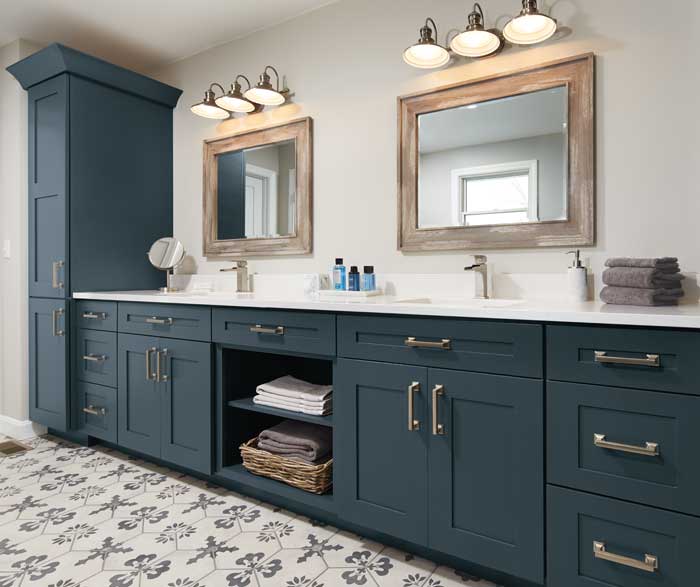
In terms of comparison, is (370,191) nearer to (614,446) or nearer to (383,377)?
(383,377)

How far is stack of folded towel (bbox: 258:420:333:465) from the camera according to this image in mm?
2031

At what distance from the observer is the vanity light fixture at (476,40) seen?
1.99 m

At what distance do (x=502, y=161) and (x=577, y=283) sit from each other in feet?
2.00

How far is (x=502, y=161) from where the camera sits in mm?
2094

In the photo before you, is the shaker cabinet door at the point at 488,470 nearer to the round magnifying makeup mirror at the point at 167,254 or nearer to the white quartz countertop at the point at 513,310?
the white quartz countertop at the point at 513,310

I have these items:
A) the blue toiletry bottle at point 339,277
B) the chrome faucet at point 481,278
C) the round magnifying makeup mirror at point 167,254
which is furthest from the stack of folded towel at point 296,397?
the round magnifying makeup mirror at point 167,254

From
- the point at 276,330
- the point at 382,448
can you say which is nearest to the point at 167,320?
the point at 276,330

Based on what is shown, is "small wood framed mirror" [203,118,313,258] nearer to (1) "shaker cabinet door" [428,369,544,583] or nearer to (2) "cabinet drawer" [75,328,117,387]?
(2) "cabinet drawer" [75,328,117,387]

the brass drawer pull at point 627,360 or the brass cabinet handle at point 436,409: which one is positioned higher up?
the brass drawer pull at point 627,360

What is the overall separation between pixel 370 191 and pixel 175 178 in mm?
1541

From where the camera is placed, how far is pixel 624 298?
5.26 ft

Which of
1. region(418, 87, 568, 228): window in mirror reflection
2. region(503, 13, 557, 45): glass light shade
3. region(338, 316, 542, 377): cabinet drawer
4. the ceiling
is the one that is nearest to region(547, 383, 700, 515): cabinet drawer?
region(338, 316, 542, 377): cabinet drawer

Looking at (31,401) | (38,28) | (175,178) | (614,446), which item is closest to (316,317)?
(614,446)

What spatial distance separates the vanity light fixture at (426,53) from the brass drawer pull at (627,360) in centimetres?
145
